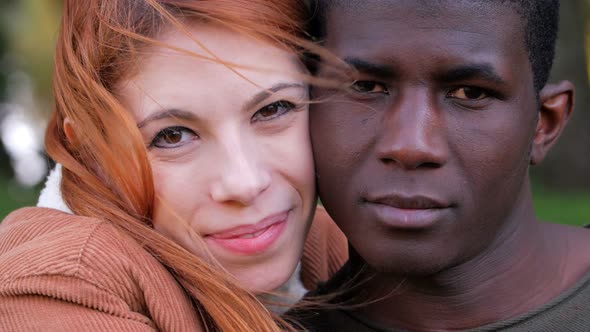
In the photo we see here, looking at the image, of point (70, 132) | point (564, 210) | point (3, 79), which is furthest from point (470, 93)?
point (3, 79)

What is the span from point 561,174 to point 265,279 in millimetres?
7974

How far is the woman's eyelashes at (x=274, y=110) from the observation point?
2469mm

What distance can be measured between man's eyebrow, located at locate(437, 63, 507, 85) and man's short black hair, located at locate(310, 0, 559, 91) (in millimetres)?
171

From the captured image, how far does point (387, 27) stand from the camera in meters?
2.22

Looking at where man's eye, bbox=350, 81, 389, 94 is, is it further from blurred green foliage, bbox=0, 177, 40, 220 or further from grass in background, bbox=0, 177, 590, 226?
blurred green foliage, bbox=0, 177, 40, 220

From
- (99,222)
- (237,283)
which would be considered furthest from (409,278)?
(99,222)

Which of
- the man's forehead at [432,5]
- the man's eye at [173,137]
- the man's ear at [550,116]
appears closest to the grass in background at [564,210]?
the man's ear at [550,116]

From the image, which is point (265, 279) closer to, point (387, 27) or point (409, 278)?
point (409, 278)

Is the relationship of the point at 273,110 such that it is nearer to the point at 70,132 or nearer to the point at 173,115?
the point at 173,115

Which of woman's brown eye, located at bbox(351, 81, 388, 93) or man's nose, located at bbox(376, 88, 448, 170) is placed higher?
woman's brown eye, located at bbox(351, 81, 388, 93)

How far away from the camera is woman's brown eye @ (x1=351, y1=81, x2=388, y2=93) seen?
2273 millimetres

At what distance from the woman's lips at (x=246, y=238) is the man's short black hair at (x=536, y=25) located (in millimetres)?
597

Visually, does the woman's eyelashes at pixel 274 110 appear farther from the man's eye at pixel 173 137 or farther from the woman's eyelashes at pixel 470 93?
the woman's eyelashes at pixel 470 93

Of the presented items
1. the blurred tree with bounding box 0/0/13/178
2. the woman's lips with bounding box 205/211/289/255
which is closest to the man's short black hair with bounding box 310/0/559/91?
the woman's lips with bounding box 205/211/289/255
